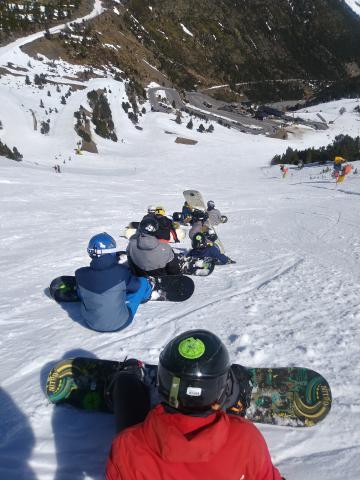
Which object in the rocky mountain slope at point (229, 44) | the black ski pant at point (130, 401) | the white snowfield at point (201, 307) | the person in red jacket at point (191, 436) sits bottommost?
the white snowfield at point (201, 307)

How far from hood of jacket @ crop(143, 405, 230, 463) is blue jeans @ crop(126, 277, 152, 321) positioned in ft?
9.92

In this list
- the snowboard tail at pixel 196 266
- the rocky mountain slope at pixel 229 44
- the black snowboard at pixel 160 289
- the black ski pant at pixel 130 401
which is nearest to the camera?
the black ski pant at pixel 130 401

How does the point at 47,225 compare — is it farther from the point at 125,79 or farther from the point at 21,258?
the point at 125,79

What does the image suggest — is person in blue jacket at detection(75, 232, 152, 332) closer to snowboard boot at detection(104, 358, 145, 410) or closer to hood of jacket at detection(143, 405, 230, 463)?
→ snowboard boot at detection(104, 358, 145, 410)

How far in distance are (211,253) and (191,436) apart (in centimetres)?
586

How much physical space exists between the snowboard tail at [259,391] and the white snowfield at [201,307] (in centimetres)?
10

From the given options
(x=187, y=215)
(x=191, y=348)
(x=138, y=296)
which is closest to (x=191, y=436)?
(x=191, y=348)

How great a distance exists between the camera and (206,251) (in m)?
7.55

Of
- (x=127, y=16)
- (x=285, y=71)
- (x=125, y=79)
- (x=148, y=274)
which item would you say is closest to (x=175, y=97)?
(x=125, y=79)

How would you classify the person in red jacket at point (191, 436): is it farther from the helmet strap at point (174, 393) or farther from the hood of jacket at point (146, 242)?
the hood of jacket at point (146, 242)

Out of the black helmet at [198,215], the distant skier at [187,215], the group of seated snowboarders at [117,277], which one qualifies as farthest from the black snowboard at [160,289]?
the distant skier at [187,215]

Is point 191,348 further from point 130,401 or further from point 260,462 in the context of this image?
point 130,401

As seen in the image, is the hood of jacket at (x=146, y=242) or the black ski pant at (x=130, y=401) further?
the hood of jacket at (x=146, y=242)

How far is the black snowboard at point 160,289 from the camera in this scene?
18.5 ft
